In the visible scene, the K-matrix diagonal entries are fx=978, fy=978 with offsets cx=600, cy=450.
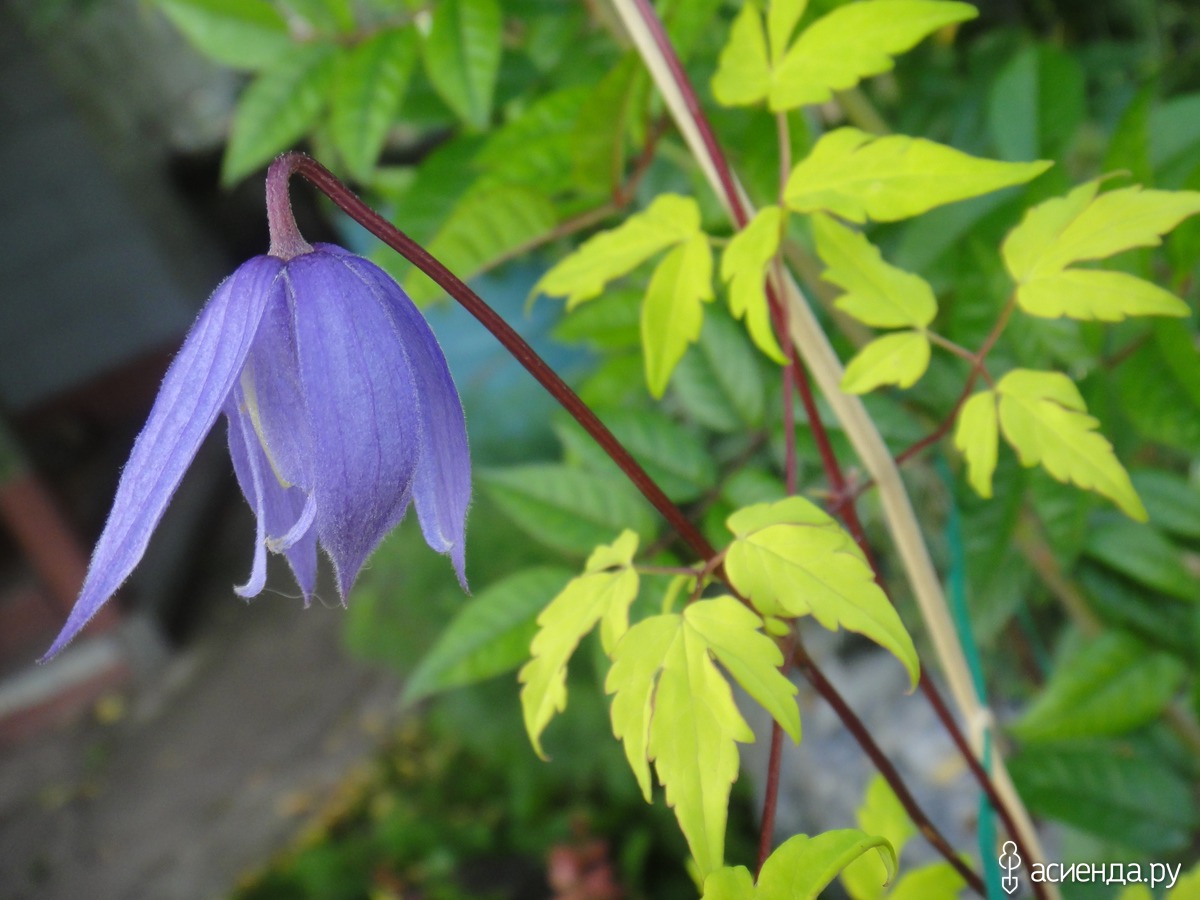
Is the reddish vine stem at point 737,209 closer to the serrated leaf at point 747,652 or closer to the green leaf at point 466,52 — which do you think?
the serrated leaf at point 747,652

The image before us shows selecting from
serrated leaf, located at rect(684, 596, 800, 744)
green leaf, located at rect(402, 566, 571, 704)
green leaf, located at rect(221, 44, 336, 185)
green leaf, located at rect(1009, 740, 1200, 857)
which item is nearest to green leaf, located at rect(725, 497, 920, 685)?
serrated leaf, located at rect(684, 596, 800, 744)

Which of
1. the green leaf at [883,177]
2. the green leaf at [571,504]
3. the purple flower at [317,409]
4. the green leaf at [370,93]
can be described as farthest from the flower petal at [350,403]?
the green leaf at [370,93]

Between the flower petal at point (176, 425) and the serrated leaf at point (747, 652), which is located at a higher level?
the flower petal at point (176, 425)

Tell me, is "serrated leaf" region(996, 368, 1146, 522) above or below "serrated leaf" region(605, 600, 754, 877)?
below

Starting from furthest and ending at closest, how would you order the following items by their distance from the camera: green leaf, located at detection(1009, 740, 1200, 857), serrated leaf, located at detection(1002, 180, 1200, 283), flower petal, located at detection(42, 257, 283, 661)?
1. green leaf, located at detection(1009, 740, 1200, 857)
2. serrated leaf, located at detection(1002, 180, 1200, 283)
3. flower petal, located at detection(42, 257, 283, 661)

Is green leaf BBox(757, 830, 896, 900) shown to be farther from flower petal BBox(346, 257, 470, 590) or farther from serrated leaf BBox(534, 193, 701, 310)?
serrated leaf BBox(534, 193, 701, 310)

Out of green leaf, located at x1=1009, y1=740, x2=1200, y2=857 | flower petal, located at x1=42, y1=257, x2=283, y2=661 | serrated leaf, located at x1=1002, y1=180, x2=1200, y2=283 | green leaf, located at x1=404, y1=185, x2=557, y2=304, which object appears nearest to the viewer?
flower petal, located at x1=42, y1=257, x2=283, y2=661
